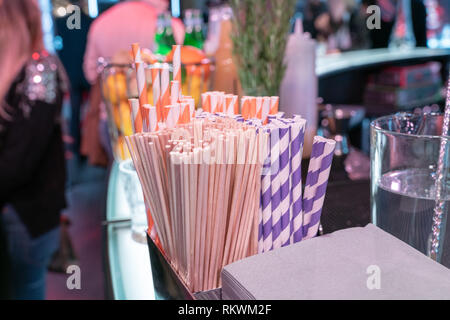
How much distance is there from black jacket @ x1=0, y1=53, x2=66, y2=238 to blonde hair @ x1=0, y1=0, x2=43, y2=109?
0.12 ft

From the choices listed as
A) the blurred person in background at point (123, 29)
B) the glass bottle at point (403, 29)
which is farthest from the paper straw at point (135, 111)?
the glass bottle at point (403, 29)

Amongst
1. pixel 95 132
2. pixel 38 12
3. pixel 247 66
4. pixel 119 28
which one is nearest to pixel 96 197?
pixel 95 132

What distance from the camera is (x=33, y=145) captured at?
2105 millimetres

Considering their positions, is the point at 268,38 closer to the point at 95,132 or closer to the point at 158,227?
the point at 158,227

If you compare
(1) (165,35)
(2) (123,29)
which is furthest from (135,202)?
(2) (123,29)

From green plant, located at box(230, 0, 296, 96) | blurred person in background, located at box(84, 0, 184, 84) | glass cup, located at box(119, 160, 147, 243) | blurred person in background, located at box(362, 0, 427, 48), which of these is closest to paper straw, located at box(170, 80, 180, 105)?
glass cup, located at box(119, 160, 147, 243)

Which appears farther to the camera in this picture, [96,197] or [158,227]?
[96,197]

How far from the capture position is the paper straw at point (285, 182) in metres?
0.62

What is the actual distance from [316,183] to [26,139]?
1.72 metres

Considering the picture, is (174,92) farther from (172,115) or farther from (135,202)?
(135,202)

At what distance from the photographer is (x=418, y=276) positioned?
1.86 feet

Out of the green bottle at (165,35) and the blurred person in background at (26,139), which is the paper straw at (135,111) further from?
the blurred person in background at (26,139)

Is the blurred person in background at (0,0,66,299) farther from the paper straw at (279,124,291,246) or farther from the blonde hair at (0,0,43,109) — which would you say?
the paper straw at (279,124,291,246)

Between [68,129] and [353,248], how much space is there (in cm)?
598
